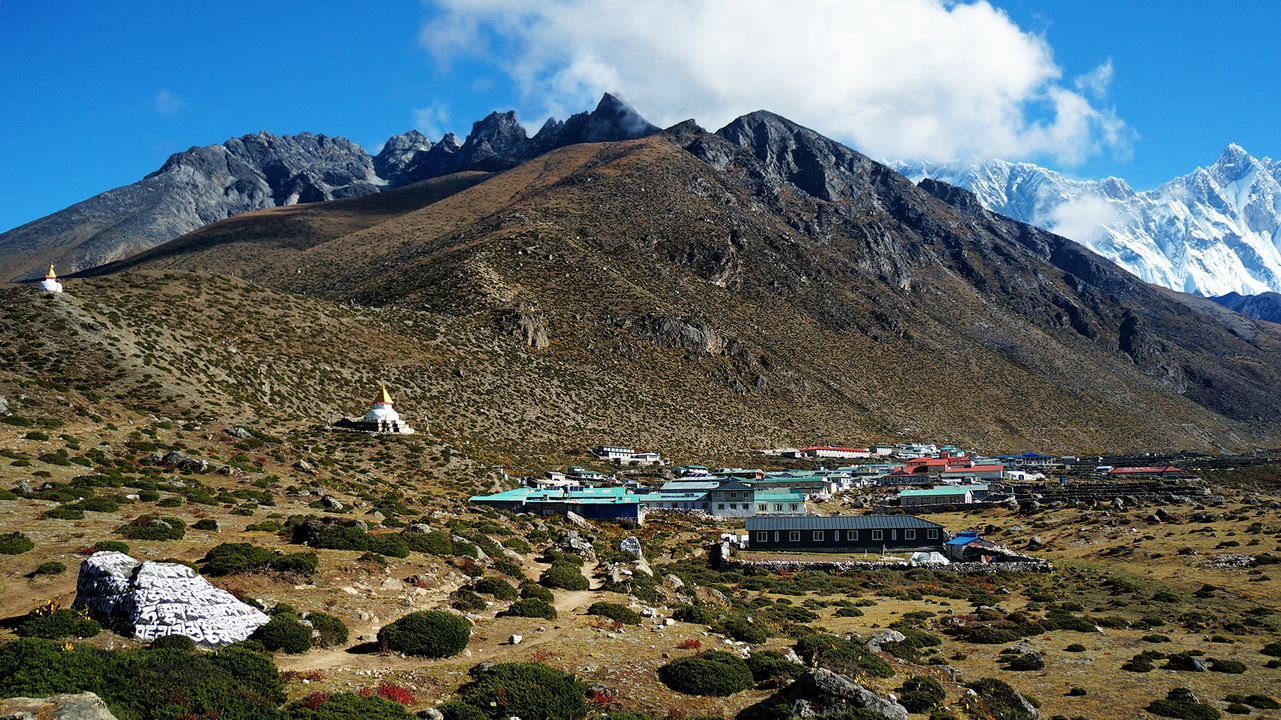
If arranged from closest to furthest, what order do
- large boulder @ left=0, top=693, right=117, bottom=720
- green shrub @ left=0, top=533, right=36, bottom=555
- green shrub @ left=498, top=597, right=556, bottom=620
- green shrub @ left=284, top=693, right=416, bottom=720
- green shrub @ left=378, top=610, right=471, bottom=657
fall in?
large boulder @ left=0, top=693, right=117, bottom=720, green shrub @ left=284, top=693, right=416, bottom=720, green shrub @ left=378, top=610, right=471, bottom=657, green shrub @ left=0, top=533, right=36, bottom=555, green shrub @ left=498, top=597, right=556, bottom=620

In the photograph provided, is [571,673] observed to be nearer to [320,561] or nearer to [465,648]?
[465,648]

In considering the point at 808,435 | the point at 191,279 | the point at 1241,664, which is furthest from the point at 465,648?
the point at 808,435

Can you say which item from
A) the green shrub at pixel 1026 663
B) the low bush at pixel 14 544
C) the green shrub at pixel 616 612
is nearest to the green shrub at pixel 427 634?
the green shrub at pixel 616 612

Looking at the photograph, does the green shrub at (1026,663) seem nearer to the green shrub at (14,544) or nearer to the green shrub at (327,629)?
the green shrub at (327,629)

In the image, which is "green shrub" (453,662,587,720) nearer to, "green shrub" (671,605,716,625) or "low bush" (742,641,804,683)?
"low bush" (742,641,804,683)

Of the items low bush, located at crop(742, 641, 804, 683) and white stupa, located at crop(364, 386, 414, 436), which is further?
white stupa, located at crop(364, 386, 414, 436)

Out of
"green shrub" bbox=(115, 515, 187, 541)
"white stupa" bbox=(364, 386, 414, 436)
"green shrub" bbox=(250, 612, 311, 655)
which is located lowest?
"green shrub" bbox=(250, 612, 311, 655)

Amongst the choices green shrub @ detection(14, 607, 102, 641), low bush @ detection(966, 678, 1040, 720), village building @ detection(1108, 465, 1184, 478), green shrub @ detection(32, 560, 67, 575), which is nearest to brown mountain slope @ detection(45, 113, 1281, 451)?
village building @ detection(1108, 465, 1184, 478)
